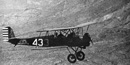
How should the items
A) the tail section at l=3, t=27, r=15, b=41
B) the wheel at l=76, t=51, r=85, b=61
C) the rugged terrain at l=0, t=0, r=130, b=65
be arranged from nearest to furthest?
the wheel at l=76, t=51, r=85, b=61
the tail section at l=3, t=27, r=15, b=41
the rugged terrain at l=0, t=0, r=130, b=65

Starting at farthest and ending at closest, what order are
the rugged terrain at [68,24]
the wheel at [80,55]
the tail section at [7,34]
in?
1. the rugged terrain at [68,24]
2. the tail section at [7,34]
3. the wheel at [80,55]

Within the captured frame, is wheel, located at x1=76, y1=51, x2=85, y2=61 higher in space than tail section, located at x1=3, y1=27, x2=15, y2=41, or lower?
lower

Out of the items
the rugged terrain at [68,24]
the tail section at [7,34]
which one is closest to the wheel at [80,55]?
the rugged terrain at [68,24]

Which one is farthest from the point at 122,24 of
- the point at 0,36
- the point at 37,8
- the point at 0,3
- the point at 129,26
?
the point at 0,3

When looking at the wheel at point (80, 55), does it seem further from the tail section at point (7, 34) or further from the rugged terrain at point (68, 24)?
the tail section at point (7, 34)

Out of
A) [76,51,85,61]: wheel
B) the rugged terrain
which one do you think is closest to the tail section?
the rugged terrain

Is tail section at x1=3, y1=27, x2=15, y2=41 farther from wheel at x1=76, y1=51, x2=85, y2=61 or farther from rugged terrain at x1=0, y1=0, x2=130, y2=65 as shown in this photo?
wheel at x1=76, y1=51, x2=85, y2=61

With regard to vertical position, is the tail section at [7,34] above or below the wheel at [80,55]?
above

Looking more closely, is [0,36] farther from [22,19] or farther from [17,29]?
[22,19]
